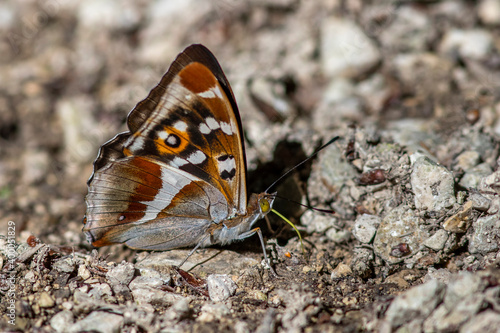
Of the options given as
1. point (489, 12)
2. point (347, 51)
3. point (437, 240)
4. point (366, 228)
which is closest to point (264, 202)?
point (366, 228)

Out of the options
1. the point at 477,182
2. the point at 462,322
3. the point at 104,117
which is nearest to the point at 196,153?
the point at 462,322

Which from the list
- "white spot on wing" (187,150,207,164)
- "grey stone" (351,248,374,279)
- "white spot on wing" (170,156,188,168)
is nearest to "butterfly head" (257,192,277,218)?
"white spot on wing" (187,150,207,164)

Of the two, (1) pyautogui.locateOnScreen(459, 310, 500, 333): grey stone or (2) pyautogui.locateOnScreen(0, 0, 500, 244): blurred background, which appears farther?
(2) pyautogui.locateOnScreen(0, 0, 500, 244): blurred background

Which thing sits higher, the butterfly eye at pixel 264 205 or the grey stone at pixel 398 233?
the butterfly eye at pixel 264 205

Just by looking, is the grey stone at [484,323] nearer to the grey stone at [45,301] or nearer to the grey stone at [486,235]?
the grey stone at [486,235]

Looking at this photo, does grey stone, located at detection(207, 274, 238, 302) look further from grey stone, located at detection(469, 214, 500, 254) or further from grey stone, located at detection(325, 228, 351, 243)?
grey stone, located at detection(469, 214, 500, 254)

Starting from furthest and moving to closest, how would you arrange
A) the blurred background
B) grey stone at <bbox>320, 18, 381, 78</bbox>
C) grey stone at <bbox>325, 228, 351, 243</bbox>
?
1. grey stone at <bbox>320, 18, 381, 78</bbox>
2. the blurred background
3. grey stone at <bbox>325, 228, 351, 243</bbox>

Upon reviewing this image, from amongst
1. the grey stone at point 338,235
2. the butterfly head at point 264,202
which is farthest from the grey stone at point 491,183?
the butterfly head at point 264,202
